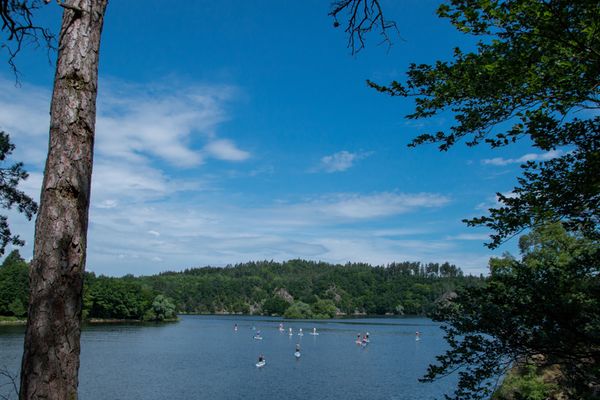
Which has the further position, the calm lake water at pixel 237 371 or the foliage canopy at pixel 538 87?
the calm lake water at pixel 237 371

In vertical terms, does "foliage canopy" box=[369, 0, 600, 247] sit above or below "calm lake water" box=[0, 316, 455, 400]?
above

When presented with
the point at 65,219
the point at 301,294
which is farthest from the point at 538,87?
the point at 301,294

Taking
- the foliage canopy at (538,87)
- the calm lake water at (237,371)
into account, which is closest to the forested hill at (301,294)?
the calm lake water at (237,371)

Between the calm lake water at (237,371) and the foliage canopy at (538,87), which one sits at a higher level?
the foliage canopy at (538,87)

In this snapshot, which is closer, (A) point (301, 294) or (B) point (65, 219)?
(B) point (65, 219)

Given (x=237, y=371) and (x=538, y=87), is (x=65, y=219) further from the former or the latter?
(x=237, y=371)

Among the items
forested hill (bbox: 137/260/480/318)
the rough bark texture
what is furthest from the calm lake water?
forested hill (bbox: 137/260/480/318)

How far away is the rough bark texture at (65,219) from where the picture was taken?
119 inches

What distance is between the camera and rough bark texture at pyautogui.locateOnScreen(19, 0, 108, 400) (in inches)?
119

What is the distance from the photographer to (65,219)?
322 cm

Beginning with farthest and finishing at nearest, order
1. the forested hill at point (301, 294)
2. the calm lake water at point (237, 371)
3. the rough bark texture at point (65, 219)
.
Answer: the forested hill at point (301, 294), the calm lake water at point (237, 371), the rough bark texture at point (65, 219)

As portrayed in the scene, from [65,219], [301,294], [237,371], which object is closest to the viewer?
[65,219]

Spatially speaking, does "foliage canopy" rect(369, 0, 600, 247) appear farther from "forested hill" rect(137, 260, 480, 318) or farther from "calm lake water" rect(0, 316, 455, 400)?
"forested hill" rect(137, 260, 480, 318)

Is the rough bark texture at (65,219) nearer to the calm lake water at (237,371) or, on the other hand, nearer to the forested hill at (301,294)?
the calm lake water at (237,371)
